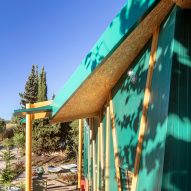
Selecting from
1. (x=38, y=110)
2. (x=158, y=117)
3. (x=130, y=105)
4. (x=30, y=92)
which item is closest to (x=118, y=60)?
(x=130, y=105)

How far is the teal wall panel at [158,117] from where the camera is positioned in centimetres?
399

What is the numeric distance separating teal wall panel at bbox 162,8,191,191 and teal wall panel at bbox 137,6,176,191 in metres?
0.08

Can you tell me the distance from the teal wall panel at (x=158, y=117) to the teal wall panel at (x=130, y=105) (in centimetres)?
63

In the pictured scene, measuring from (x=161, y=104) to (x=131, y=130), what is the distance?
176 cm

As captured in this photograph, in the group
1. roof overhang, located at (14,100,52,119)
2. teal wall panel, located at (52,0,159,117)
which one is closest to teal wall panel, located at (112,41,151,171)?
teal wall panel, located at (52,0,159,117)

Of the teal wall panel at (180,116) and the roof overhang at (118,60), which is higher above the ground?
the roof overhang at (118,60)

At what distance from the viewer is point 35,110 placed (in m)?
7.42

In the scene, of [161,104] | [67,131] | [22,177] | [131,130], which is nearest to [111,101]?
[131,130]

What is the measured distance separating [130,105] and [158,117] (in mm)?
1800

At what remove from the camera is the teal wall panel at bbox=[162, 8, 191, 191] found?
3.85 metres

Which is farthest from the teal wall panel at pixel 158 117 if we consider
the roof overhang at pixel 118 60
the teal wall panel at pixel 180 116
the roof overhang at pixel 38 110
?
the roof overhang at pixel 38 110

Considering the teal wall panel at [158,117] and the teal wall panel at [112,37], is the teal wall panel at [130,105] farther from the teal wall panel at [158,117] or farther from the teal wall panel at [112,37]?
the teal wall panel at [112,37]

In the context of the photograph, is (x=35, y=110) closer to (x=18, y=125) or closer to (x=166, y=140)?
(x=166, y=140)

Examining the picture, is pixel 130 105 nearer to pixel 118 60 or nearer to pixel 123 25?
pixel 118 60
